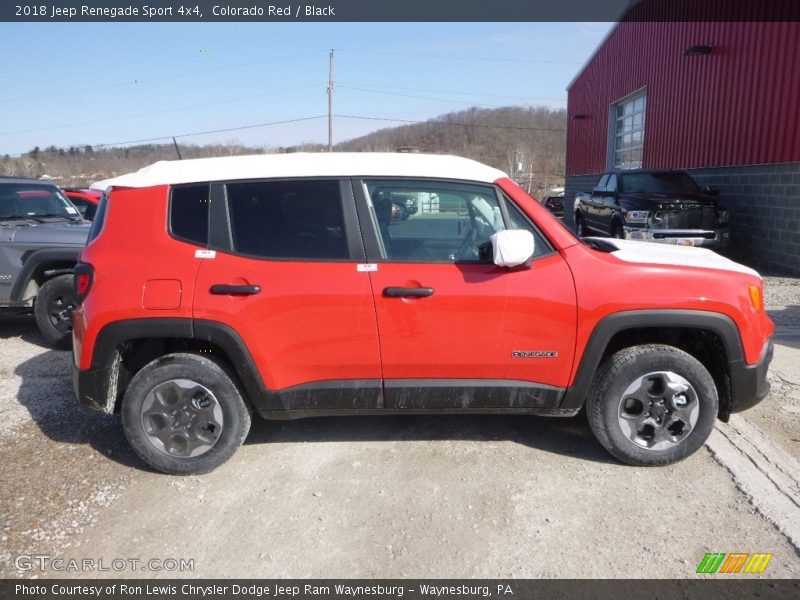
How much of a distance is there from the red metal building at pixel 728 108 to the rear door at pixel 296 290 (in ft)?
32.5

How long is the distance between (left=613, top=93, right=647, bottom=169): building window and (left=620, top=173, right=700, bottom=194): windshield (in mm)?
5958

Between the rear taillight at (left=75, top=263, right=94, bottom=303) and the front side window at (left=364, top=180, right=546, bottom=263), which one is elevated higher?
the front side window at (left=364, top=180, right=546, bottom=263)

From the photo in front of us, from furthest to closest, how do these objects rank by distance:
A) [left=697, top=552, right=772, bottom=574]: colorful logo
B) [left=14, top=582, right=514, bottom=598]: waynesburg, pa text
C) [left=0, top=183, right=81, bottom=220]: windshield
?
1. [left=0, top=183, right=81, bottom=220]: windshield
2. [left=697, top=552, right=772, bottom=574]: colorful logo
3. [left=14, top=582, right=514, bottom=598]: waynesburg, pa text

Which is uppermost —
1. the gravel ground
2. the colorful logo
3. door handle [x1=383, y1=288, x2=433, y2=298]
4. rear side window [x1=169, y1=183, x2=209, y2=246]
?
rear side window [x1=169, y1=183, x2=209, y2=246]

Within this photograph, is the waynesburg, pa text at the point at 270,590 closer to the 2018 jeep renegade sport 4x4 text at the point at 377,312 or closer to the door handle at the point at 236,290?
the 2018 jeep renegade sport 4x4 text at the point at 377,312

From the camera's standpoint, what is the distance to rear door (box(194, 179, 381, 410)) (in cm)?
326

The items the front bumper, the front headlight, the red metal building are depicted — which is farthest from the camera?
the front headlight

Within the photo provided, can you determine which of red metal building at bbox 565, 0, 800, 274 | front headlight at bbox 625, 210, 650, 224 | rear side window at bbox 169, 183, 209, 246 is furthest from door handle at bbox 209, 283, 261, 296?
red metal building at bbox 565, 0, 800, 274

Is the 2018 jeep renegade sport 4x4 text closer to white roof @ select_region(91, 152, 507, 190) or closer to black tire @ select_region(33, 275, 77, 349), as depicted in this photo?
white roof @ select_region(91, 152, 507, 190)

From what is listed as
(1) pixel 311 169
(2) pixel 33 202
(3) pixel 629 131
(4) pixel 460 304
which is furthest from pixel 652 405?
(3) pixel 629 131

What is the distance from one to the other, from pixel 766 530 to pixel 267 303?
2807mm

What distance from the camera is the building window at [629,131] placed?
59.6 ft

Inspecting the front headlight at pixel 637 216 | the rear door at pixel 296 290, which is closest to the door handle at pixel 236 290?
the rear door at pixel 296 290

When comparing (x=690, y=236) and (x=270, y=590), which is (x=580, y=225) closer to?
(x=690, y=236)
